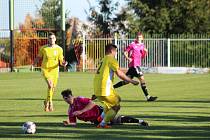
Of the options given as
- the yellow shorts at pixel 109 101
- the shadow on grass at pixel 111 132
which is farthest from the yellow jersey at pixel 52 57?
the yellow shorts at pixel 109 101

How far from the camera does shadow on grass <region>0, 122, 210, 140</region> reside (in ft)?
36.7

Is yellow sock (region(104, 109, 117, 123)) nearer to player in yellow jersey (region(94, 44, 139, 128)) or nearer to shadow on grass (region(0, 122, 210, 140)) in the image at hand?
player in yellow jersey (region(94, 44, 139, 128))

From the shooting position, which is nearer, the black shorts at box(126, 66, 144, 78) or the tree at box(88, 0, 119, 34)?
the black shorts at box(126, 66, 144, 78)

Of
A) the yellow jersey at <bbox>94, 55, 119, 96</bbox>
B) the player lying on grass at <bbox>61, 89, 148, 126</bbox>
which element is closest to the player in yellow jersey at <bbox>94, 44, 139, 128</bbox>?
the yellow jersey at <bbox>94, 55, 119, 96</bbox>

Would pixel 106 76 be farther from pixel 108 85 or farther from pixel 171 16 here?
pixel 171 16

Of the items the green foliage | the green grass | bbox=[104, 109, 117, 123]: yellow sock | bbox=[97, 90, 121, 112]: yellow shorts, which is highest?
the green foliage

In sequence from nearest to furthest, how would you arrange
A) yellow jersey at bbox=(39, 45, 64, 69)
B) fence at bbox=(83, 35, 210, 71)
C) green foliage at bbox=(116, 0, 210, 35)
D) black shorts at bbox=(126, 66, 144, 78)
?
yellow jersey at bbox=(39, 45, 64, 69), black shorts at bbox=(126, 66, 144, 78), fence at bbox=(83, 35, 210, 71), green foliage at bbox=(116, 0, 210, 35)

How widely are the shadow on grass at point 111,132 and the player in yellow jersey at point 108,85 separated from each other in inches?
11.4

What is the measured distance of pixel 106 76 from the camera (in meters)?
12.9

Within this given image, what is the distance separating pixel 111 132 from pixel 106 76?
4.72 ft

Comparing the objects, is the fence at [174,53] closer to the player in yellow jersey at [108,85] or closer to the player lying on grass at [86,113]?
the player lying on grass at [86,113]

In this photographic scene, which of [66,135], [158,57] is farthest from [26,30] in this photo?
[66,135]

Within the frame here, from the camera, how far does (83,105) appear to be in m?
12.9

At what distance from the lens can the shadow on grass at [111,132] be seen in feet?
36.7
